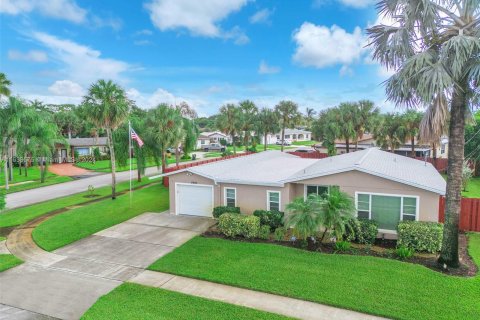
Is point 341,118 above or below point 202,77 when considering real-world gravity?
below

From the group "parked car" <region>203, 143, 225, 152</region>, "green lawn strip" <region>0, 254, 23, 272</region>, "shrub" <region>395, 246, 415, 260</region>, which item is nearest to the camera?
"green lawn strip" <region>0, 254, 23, 272</region>

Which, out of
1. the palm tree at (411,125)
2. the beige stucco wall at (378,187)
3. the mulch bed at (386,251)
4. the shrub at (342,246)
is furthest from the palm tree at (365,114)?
the shrub at (342,246)

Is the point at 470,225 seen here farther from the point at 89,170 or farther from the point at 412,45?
the point at 89,170

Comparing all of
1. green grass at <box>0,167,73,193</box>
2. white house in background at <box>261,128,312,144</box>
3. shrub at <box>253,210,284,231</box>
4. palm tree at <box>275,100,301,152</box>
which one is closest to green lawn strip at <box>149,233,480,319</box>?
shrub at <box>253,210,284,231</box>

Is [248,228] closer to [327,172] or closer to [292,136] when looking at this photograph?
[327,172]

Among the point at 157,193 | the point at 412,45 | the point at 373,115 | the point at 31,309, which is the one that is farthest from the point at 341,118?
the point at 31,309

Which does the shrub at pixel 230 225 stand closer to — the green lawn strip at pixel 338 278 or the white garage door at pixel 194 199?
the green lawn strip at pixel 338 278

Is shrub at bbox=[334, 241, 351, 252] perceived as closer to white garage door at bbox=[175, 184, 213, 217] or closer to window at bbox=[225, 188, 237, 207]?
window at bbox=[225, 188, 237, 207]
